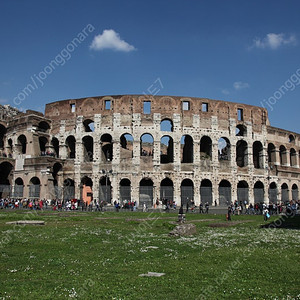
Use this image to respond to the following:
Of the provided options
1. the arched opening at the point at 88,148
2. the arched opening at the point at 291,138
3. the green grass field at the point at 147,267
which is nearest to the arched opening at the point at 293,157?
the arched opening at the point at 291,138

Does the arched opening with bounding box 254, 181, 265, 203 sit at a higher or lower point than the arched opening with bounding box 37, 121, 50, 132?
lower

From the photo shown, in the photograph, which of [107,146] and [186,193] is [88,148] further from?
[186,193]

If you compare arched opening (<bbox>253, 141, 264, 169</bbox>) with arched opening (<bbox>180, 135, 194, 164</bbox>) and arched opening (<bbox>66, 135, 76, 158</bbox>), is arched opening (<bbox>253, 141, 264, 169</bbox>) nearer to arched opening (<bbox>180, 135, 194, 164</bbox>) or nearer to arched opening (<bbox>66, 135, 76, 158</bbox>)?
arched opening (<bbox>180, 135, 194, 164</bbox>)

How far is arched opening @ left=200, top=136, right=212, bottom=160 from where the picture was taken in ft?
141

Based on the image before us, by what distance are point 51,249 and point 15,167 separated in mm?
33871

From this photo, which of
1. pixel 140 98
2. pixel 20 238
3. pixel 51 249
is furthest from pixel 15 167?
pixel 51 249

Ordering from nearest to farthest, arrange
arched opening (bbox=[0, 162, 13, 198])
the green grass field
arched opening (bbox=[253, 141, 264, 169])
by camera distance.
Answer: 1. the green grass field
2. arched opening (bbox=[0, 162, 13, 198])
3. arched opening (bbox=[253, 141, 264, 169])

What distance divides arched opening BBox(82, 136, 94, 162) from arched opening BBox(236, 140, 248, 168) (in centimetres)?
2081

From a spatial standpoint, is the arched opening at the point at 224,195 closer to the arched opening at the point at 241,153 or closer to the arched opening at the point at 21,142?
the arched opening at the point at 241,153

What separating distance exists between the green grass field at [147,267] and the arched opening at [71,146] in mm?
30140

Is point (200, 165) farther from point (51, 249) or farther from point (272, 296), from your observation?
point (272, 296)

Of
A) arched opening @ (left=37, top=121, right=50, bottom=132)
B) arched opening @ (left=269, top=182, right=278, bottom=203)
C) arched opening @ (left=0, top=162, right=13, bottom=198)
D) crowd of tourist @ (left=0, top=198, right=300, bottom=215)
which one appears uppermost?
arched opening @ (left=37, top=121, right=50, bottom=132)

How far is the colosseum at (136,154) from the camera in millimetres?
40094

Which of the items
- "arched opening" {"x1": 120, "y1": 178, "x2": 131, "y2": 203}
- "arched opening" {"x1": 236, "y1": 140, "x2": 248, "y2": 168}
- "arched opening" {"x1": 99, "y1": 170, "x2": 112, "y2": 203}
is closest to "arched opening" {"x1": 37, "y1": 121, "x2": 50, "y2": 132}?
"arched opening" {"x1": 99, "y1": 170, "x2": 112, "y2": 203}
